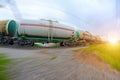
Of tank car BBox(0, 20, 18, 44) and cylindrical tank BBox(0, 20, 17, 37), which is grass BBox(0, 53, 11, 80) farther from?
cylindrical tank BBox(0, 20, 17, 37)

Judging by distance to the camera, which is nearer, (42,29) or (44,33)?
(42,29)

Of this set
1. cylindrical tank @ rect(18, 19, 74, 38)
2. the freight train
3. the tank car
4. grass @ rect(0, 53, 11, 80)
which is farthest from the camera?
cylindrical tank @ rect(18, 19, 74, 38)

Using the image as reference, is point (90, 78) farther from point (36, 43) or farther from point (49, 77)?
point (36, 43)

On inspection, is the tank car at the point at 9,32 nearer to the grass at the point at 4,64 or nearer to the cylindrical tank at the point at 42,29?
the grass at the point at 4,64

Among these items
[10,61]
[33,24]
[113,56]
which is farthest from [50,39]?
[10,61]

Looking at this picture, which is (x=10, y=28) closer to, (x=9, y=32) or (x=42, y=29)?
(x=9, y=32)

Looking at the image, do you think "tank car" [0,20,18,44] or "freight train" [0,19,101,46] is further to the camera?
"freight train" [0,19,101,46]

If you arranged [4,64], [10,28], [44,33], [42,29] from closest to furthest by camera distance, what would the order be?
[4,64]
[10,28]
[42,29]
[44,33]

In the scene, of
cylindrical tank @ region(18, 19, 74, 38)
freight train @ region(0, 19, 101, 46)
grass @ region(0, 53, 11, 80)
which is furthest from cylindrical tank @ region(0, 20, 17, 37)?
cylindrical tank @ region(18, 19, 74, 38)

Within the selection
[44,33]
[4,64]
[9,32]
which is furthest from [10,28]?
[44,33]

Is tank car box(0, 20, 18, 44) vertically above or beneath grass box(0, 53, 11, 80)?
above

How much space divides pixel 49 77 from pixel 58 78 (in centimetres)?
32

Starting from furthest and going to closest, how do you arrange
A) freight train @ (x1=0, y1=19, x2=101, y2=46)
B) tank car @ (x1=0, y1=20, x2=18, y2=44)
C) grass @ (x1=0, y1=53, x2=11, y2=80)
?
freight train @ (x1=0, y1=19, x2=101, y2=46), tank car @ (x1=0, y1=20, x2=18, y2=44), grass @ (x1=0, y1=53, x2=11, y2=80)

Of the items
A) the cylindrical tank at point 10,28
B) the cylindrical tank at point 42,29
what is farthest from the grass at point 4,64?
the cylindrical tank at point 42,29
